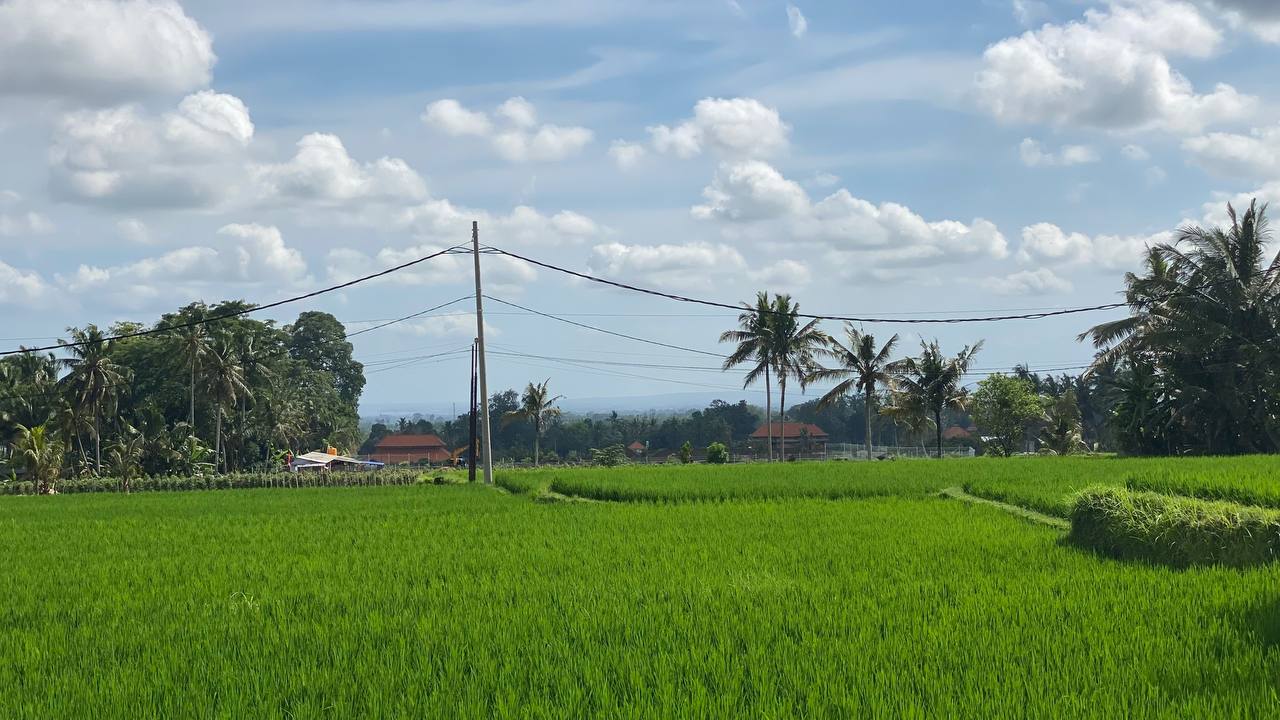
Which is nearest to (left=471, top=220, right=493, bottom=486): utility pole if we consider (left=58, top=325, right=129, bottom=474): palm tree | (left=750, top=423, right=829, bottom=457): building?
(left=58, top=325, right=129, bottom=474): palm tree

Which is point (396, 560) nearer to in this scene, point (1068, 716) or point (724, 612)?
point (724, 612)

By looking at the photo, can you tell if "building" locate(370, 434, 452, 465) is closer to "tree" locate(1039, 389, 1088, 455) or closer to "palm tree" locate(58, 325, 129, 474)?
"palm tree" locate(58, 325, 129, 474)

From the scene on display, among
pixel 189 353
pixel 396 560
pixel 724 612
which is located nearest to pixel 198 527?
pixel 396 560

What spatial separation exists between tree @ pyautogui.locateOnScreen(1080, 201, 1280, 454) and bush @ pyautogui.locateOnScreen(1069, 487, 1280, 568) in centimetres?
2407

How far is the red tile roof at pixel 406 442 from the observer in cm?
9438

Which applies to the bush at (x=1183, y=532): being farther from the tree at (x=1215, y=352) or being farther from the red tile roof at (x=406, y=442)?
the red tile roof at (x=406, y=442)

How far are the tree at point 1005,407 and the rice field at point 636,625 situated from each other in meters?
37.6

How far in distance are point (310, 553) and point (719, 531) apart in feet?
18.6

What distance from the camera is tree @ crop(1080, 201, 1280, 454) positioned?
34.1 m

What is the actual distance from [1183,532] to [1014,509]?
23.0 ft

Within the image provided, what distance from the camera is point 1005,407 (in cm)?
5247

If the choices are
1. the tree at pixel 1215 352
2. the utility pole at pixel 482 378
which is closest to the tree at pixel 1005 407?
the tree at pixel 1215 352

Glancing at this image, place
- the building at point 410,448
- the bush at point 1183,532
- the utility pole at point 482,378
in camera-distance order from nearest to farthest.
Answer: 1. the bush at point 1183,532
2. the utility pole at point 482,378
3. the building at point 410,448

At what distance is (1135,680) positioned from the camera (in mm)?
6664
